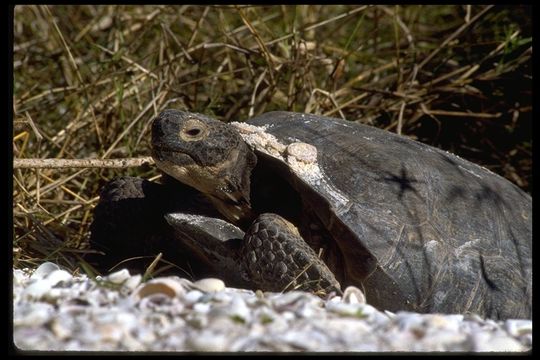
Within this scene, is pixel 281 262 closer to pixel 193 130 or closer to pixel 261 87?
pixel 193 130

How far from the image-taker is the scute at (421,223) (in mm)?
2520

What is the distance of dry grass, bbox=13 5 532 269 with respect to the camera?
12.9 feet

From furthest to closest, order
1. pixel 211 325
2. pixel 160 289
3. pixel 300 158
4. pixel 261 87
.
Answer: pixel 261 87 → pixel 300 158 → pixel 160 289 → pixel 211 325

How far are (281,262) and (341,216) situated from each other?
0.76 ft

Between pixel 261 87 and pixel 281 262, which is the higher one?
pixel 261 87

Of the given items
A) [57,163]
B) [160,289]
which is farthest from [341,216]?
[57,163]

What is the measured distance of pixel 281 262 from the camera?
2.51 m

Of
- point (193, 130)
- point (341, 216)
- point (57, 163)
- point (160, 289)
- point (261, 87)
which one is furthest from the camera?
point (261, 87)

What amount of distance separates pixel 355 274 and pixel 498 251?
0.50 meters

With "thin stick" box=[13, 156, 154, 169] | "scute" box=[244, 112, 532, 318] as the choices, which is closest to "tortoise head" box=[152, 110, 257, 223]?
"scute" box=[244, 112, 532, 318]

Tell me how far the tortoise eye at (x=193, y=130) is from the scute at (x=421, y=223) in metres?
0.27

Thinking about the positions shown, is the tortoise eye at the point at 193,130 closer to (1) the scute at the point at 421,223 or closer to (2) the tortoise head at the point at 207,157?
(2) the tortoise head at the point at 207,157

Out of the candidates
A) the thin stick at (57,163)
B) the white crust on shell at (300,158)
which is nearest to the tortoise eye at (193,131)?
the white crust on shell at (300,158)

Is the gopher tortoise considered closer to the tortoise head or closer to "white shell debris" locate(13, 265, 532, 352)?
the tortoise head
